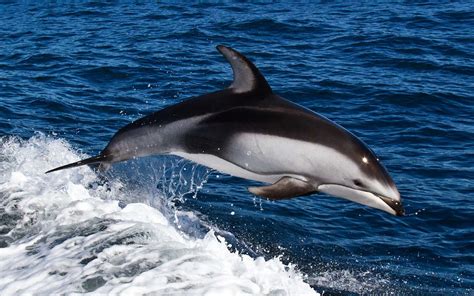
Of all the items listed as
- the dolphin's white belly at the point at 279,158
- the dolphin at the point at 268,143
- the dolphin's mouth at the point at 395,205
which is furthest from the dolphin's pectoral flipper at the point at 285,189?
the dolphin's mouth at the point at 395,205

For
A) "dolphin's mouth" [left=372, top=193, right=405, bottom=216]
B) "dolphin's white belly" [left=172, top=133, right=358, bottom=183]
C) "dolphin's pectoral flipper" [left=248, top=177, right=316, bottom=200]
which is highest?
"dolphin's white belly" [left=172, top=133, right=358, bottom=183]

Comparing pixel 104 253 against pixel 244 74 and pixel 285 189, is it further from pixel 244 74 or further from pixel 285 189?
pixel 244 74

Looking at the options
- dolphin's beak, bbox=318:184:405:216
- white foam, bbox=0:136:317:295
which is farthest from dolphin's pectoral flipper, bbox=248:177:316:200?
white foam, bbox=0:136:317:295

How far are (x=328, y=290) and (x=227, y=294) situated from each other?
2951mm

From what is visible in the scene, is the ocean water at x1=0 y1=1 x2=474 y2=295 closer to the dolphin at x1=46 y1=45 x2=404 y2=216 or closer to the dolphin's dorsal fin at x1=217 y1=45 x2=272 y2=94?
the dolphin at x1=46 y1=45 x2=404 y2=216

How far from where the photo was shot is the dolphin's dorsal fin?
8.91 metres

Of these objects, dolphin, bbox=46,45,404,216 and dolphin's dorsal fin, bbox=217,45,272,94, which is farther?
dolphin's dorsal fin, bbox=217,45,272,94

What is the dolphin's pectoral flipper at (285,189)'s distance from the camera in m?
8.58

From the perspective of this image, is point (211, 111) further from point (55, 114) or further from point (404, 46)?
point (404, 46)

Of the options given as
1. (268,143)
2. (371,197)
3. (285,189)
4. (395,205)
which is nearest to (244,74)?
(268,143)

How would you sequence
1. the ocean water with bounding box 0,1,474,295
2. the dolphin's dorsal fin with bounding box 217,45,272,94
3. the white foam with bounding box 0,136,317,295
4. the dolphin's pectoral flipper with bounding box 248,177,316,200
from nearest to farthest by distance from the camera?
the dolphin's pectoral flipper with bounding box 248,177,316,200 → the dolphin's dorsal fin with bounding box 217,45,272,94 → the white foam with bounding box 0,136,317,295 → the ocean water with bounding box 0,1,474,295

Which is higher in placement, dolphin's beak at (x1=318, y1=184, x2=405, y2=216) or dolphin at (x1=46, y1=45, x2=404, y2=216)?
dolphin at (x1=46, y1=45, x2=404, y2=216)

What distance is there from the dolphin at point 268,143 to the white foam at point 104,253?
121cm

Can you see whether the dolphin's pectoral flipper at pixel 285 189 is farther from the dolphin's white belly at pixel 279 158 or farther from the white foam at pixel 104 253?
the white foam at pixel 104 253
